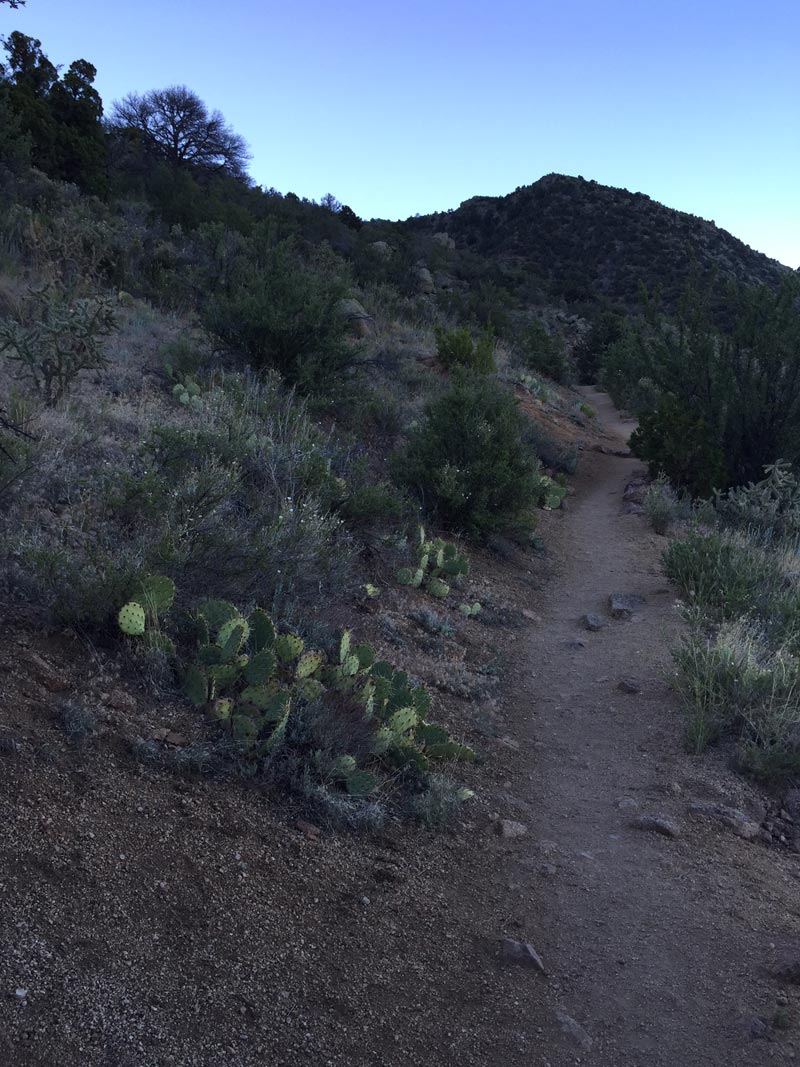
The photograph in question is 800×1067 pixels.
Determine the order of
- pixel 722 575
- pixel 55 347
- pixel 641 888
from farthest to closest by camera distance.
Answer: pixel 722 575
pixel 55 347
pixel 641 888

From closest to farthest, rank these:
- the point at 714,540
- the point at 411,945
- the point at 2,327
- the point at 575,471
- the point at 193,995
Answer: the point at 193,995 < the point at 411,945 < the point at 2,327 < the point at 714,540 < the point at 575,471

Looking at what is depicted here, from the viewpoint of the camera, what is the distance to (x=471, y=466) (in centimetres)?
1098

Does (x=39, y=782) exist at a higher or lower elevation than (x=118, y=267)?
lower

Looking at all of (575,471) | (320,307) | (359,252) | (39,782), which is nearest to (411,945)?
(39,782)

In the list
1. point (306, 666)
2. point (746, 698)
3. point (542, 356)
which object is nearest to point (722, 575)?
point (746, 698)

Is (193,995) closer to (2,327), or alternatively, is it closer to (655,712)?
(655,712)

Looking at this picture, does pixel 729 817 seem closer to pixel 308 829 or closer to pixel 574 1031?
pixel 574 1031

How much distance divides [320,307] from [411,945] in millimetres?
10121

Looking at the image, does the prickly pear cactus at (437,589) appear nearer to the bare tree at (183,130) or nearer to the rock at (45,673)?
the rock at (45,673)

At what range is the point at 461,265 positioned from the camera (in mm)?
46594

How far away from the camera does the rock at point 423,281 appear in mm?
35719

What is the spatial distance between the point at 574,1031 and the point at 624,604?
6268 mm

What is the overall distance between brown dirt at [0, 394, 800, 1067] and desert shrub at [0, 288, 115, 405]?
15.1 ft

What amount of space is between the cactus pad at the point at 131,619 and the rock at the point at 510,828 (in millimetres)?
2057
